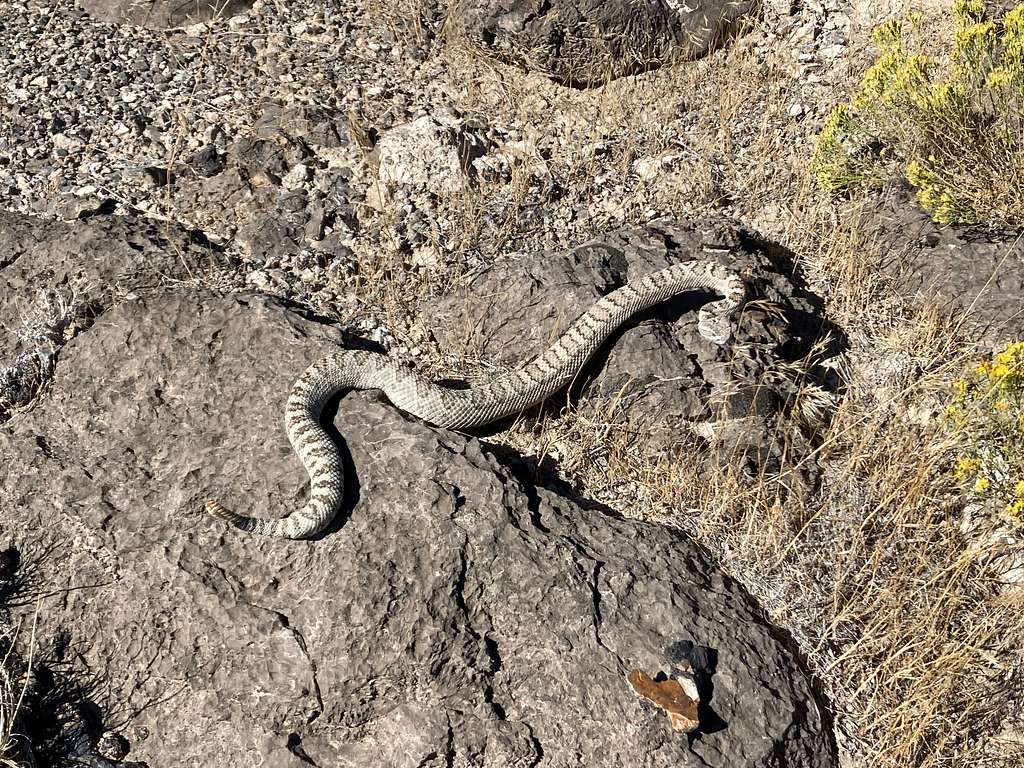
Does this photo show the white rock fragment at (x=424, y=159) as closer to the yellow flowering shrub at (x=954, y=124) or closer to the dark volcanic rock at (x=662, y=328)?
the dark volcanic rock at (x=662, y=328)

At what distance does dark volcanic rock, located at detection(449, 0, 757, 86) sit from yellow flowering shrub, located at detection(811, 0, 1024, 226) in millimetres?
1895

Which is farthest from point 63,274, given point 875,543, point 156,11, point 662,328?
point 875,543

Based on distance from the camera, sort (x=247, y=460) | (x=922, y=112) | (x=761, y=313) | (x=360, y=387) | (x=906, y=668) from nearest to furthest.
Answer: (x=906, y=668)
(x=247, y=460)
(x=360, y=387)
(x=761, y=313)
(x=922, y=112)

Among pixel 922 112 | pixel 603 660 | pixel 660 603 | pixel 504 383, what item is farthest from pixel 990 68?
pixel 603 660

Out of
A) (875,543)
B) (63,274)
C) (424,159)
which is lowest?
(875,543)

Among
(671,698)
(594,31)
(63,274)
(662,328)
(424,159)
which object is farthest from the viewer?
(594,31)

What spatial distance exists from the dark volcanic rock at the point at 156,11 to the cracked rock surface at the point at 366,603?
4.98 m

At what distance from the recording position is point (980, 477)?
5.16 meters

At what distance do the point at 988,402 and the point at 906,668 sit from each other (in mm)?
1723

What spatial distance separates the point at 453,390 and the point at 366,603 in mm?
1809

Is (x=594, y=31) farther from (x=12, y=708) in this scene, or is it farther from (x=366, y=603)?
(x=12, y=708)

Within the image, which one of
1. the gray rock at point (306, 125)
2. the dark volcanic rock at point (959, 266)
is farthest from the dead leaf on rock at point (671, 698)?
the gray rock at point (306, 125)

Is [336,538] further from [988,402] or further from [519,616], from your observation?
[988,402]

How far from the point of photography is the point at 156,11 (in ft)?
28.0
